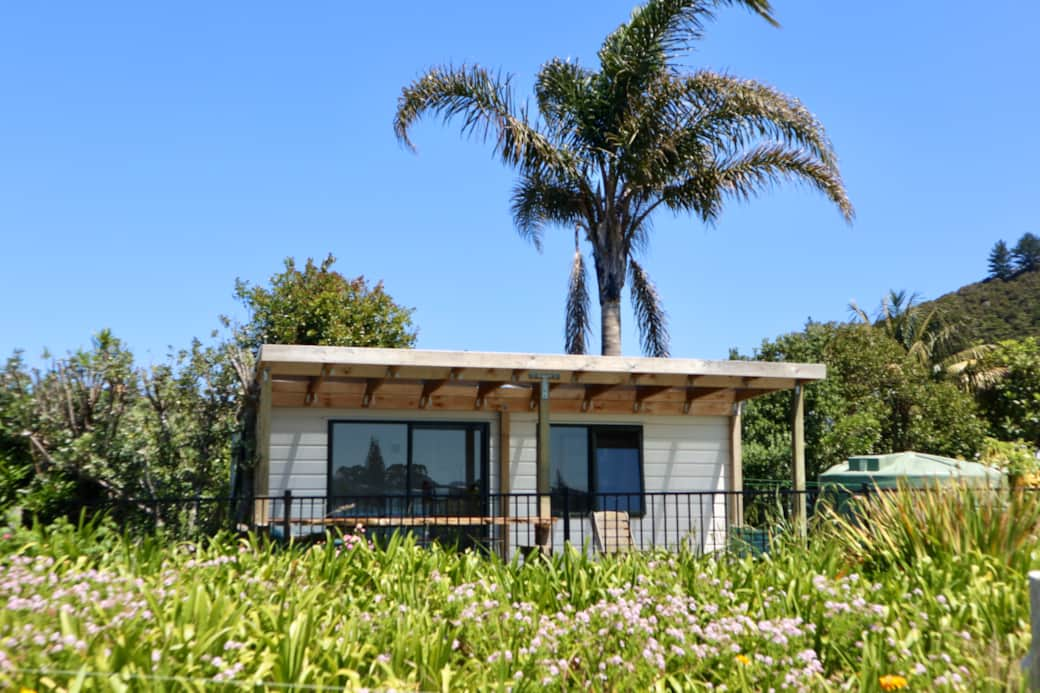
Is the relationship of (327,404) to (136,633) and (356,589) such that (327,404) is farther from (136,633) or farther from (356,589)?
(136,633)

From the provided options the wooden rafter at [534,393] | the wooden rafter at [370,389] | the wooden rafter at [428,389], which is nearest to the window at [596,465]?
the wooden rafter at [534,393]

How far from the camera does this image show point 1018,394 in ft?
82.4

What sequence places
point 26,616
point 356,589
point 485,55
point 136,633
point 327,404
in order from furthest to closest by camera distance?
point 485,55, point 327,404, point 356,589, point 26,616, point 136,633

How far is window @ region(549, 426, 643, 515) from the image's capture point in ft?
41.5

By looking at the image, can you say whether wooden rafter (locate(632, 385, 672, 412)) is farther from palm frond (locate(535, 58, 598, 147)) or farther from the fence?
palm frond (locate(535, 58, 598, 147))

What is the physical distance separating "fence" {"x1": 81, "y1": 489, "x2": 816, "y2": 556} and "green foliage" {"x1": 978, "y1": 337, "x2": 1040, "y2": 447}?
14.5m

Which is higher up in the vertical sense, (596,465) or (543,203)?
(543,203)

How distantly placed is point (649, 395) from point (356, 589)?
25.1 ft

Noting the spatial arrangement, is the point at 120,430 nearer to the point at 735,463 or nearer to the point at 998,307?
the point at 735,463

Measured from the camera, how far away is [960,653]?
4.59 m

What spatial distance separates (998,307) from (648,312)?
1468 inches

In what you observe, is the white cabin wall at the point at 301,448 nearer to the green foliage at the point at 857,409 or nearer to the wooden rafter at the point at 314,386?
the wooden rafter at the point at 314,386

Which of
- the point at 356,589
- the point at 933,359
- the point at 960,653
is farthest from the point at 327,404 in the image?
the point at 933,359

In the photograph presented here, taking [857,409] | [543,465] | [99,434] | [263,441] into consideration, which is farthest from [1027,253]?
[99,434]
